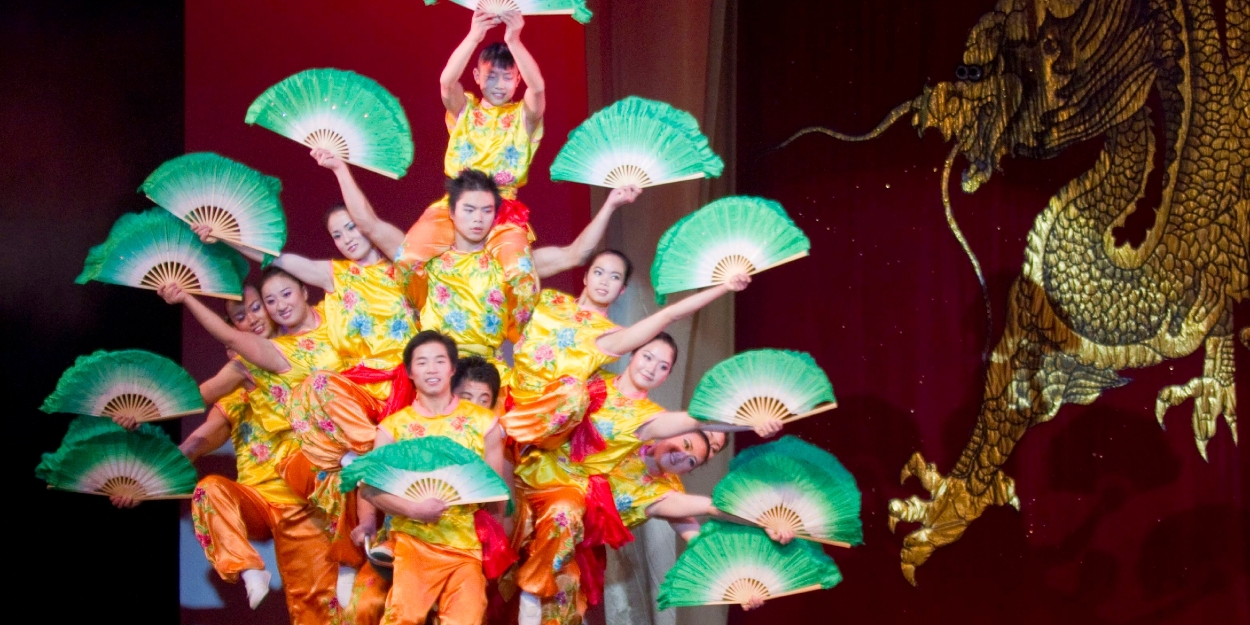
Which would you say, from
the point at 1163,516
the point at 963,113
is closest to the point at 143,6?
the point at 963,113

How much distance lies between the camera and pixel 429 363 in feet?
12.7

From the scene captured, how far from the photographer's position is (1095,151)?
4.55 meters

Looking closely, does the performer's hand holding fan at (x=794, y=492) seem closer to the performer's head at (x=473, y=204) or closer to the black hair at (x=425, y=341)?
the black hair at (x=425, y=341)

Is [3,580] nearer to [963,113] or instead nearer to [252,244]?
[252,244]

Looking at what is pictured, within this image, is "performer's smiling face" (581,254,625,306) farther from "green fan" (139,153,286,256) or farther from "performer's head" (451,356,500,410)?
"green fan" (139,153,286,256)

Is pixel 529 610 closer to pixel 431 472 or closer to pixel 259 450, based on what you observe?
pixel 431 472

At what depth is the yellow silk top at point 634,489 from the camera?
4301mm

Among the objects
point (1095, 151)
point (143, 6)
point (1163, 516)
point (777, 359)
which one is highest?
point (143, 6)

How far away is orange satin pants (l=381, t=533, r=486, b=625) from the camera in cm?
377

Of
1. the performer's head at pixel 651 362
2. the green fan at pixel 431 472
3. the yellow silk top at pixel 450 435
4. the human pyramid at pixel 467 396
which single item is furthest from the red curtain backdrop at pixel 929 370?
the green fan at pixel 431 472

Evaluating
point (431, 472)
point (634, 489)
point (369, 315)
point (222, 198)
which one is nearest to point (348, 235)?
point (369, 315)

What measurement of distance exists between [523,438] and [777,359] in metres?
0.76

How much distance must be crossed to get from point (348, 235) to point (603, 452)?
105 cm

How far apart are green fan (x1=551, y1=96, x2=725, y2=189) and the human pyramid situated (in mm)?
15
